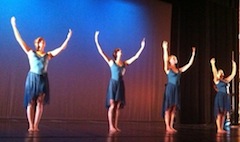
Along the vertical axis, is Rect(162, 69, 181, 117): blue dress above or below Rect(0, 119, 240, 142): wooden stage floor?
above

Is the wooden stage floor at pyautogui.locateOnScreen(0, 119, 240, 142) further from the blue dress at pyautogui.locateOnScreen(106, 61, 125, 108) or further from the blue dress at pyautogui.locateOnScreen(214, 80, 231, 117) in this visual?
the blue dress at pyautogui.locateOnScreen(214, 80, 231, 117)

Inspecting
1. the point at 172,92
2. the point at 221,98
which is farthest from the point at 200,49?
the point at 172,92

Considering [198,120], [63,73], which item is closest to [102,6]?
[63,73]

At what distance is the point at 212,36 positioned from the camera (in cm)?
866

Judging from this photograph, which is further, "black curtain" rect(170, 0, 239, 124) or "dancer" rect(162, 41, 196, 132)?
"black curtain" rect(170, 0, 239, 124)

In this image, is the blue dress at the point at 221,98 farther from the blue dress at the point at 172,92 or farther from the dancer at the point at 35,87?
the dancer at the point at 35,87

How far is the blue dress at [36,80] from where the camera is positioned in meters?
4.06

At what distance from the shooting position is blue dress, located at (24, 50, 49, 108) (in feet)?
13.3

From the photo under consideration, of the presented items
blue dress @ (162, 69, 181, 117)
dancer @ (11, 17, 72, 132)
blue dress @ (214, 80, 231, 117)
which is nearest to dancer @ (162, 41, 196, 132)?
blue dress @ (162, 69, 181, 117)

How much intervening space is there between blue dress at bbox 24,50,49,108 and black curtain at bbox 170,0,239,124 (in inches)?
187

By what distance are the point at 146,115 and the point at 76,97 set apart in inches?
74.4

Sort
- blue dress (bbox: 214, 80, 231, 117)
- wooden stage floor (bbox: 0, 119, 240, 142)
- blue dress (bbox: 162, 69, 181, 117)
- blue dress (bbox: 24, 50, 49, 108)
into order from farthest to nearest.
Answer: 1. blue dress (bbox: 214, 80, 231, 117)
2. blue dress (bbox: 162, 69, 181, 117)
3. blue dress (bbox: 24, 50, 49, 108)
4. wooden stage floor (bbox: 0, 119, 240, 142)

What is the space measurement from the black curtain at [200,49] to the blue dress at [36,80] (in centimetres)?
476

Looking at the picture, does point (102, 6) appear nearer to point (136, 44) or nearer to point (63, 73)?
point (136, 44)
